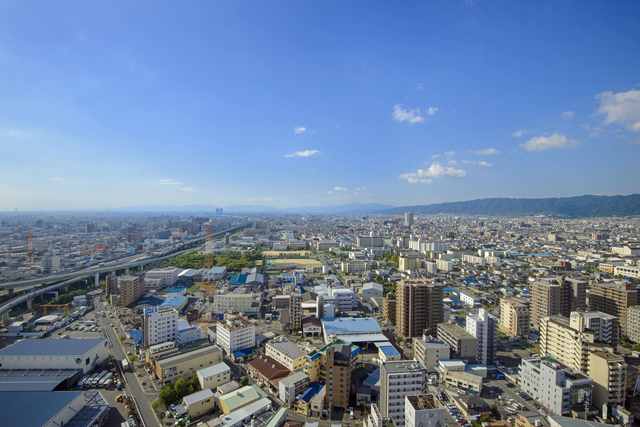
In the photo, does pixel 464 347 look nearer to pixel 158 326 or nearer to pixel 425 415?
pixel 425 415

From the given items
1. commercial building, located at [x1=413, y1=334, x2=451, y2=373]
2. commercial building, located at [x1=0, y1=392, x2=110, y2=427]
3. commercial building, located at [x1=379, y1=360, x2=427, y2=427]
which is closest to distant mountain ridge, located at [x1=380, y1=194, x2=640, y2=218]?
commercial building, located at [x1=413, y1=334, x2=451, y2=373]

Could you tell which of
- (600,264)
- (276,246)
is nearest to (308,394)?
(600,264)

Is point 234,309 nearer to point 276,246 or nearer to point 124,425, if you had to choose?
point 124,425

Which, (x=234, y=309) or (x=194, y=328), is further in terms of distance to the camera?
(x=234, y=309)

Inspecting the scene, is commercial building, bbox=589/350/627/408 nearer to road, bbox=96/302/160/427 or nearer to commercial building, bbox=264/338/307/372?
commercial building, bbox=264/338/307/372

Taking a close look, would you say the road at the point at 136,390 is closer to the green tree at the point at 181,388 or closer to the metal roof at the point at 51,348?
the green tree at the point at 181,388

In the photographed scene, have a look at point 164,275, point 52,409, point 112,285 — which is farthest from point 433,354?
point 164,275

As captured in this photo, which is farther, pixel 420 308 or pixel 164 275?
pixel 164 275
